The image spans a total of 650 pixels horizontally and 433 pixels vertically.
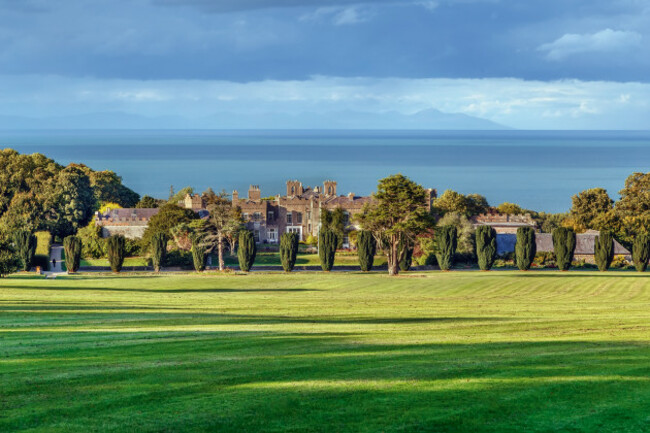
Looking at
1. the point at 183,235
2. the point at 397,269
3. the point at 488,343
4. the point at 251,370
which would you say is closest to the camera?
the point at 251,370

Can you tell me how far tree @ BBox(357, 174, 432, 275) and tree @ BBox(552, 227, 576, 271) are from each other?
12.8 meters

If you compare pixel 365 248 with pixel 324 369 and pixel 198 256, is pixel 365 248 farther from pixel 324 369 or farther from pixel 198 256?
pixel 324 369

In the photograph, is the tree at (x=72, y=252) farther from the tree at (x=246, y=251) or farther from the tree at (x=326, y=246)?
the tree at (x=326, y=246)

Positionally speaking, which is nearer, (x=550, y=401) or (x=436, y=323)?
(x=550, y=401)

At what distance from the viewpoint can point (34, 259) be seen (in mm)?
78188

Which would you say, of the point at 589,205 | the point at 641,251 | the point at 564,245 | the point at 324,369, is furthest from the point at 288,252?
the point at 324,369

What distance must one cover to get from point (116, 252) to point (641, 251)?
46.0 m

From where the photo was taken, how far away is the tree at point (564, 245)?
7538cm

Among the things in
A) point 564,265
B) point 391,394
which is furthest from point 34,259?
point 391,394

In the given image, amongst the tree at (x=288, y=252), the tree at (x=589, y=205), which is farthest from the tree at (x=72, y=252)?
the tree at (x=589, y=205)

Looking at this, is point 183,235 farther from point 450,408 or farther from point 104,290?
point 450,408

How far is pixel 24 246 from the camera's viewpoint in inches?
2958

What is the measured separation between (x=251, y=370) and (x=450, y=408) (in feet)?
17.1

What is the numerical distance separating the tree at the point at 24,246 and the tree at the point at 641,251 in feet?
175
